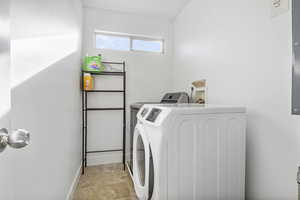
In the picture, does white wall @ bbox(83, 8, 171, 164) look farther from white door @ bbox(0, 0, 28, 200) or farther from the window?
white door @ bbox(0, 0, 28, 200)

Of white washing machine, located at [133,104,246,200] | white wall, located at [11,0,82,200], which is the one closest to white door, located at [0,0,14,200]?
white wall, located at [11,0,82,200]

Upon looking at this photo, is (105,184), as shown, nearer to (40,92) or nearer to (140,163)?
(140,163)

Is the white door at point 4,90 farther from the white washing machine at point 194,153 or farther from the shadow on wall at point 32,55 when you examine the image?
the white washing machine at point 194,153

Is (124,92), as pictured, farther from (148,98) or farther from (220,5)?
(220,5)

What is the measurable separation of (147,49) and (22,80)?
7.78 ft

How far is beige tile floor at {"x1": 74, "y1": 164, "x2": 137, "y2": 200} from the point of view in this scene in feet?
6.07

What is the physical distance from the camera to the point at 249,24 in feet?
4.72

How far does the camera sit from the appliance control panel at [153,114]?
125cm

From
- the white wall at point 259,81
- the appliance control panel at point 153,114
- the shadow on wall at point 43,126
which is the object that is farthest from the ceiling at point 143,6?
the appliance control panel at point 153,114

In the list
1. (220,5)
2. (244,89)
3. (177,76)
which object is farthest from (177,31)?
(244,89)

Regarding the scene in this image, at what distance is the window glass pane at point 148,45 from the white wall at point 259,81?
1132mm

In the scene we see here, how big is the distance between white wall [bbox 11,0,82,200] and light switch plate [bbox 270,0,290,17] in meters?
1.63

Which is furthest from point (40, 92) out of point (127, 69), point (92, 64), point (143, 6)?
point (143, 6)

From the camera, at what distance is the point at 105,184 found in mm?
2105
